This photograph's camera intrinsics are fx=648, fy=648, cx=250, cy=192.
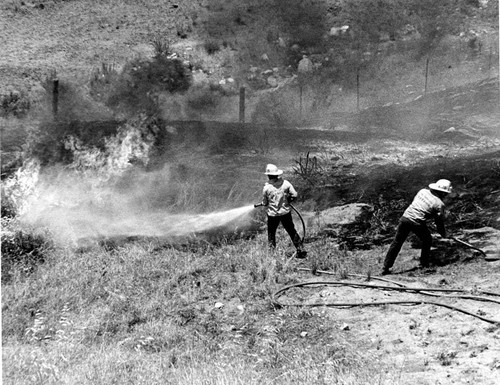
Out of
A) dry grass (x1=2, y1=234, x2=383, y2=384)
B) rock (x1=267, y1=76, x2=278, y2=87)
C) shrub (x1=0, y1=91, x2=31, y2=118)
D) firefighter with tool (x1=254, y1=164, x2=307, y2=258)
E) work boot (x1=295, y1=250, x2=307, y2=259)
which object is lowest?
dry grass (x1=2, y1=234, x2=383, y2=384)

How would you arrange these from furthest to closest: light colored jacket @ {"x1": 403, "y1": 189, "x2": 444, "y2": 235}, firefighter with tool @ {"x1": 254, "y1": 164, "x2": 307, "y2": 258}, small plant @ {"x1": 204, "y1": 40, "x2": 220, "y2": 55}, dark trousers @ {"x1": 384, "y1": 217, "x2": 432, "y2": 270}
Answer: small plant @ {"x1": 204, "y1": 40, "x2": 220, "y2": 55}
firefighter with tool @ {"x1": 254, "y1": 164, "x2": 307, "y2": 258}
dark trousers @ {"x1": 384, "y1": 217, "x2": 432, "y2": 270}
light colored jacket @ {"x1": 403, "y1": 189, "x2": 444, "y2": 235}

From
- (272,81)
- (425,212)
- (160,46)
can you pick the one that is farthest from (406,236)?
(160,46)

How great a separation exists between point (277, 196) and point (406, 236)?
218 cm

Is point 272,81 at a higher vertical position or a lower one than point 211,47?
lower

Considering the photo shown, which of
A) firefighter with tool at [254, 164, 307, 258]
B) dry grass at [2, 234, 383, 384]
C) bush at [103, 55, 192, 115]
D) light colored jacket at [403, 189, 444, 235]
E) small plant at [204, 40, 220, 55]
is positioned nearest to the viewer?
dry grass at [2, 234, 383, 384]

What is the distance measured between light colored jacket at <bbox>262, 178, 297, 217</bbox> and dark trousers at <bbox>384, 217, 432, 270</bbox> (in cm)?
183

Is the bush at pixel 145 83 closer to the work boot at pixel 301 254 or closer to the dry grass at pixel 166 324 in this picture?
the dry grass at pixel 166 324

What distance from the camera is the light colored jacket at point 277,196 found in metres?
10.6

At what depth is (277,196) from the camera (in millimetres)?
10562

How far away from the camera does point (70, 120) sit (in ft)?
59.4

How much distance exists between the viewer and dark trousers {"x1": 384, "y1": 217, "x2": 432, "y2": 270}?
948 cm

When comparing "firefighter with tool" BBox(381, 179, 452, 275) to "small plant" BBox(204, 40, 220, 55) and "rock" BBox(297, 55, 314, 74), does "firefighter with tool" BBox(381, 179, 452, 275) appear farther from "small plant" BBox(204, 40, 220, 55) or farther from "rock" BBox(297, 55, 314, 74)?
"small plant" BBox(204, 40, 220, 55)

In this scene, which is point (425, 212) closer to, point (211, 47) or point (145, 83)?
point (145, 83)

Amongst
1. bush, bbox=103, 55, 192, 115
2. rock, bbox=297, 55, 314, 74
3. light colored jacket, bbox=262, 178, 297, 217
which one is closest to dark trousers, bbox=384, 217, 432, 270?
light colored jacket, bbox=262, 178, 297, 217
